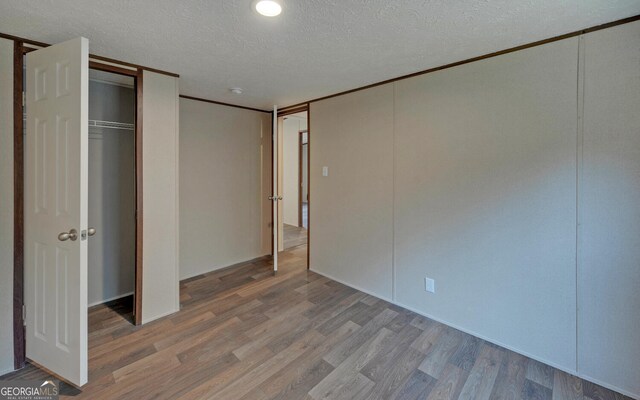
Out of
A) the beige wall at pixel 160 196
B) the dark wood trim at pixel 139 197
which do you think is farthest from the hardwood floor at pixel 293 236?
the dark wood trim at pixel 139 197

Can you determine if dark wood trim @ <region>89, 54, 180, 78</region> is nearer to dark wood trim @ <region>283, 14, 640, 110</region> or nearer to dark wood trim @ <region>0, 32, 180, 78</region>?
dark wood trim @ <region>0, 32, 180, 78</region>

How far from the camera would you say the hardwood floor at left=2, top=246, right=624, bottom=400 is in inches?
69.1

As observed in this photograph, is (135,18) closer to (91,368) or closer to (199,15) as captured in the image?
(199,15)

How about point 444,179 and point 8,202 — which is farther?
point 444,179

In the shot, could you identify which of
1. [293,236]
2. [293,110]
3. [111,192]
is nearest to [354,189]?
[293,110]

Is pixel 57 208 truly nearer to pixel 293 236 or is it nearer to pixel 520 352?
pixel 520 352

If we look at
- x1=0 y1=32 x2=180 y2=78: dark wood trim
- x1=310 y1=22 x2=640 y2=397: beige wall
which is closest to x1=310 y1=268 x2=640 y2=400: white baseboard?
x1=310 y1=22 x2=640 y2=397: beige wall

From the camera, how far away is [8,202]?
1.87 meters

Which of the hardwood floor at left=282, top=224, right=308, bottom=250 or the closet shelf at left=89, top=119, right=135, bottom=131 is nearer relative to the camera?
the closet shelf at left=89, top=119, right=135, bottom=131

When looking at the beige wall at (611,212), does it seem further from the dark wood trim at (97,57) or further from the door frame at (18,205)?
the door frame at (18,205)

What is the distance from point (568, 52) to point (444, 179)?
113cm

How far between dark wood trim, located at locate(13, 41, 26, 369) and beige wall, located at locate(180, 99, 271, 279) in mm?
1516

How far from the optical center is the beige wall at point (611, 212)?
1678 mm

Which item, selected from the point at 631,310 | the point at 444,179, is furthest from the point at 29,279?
the point at 631,310
